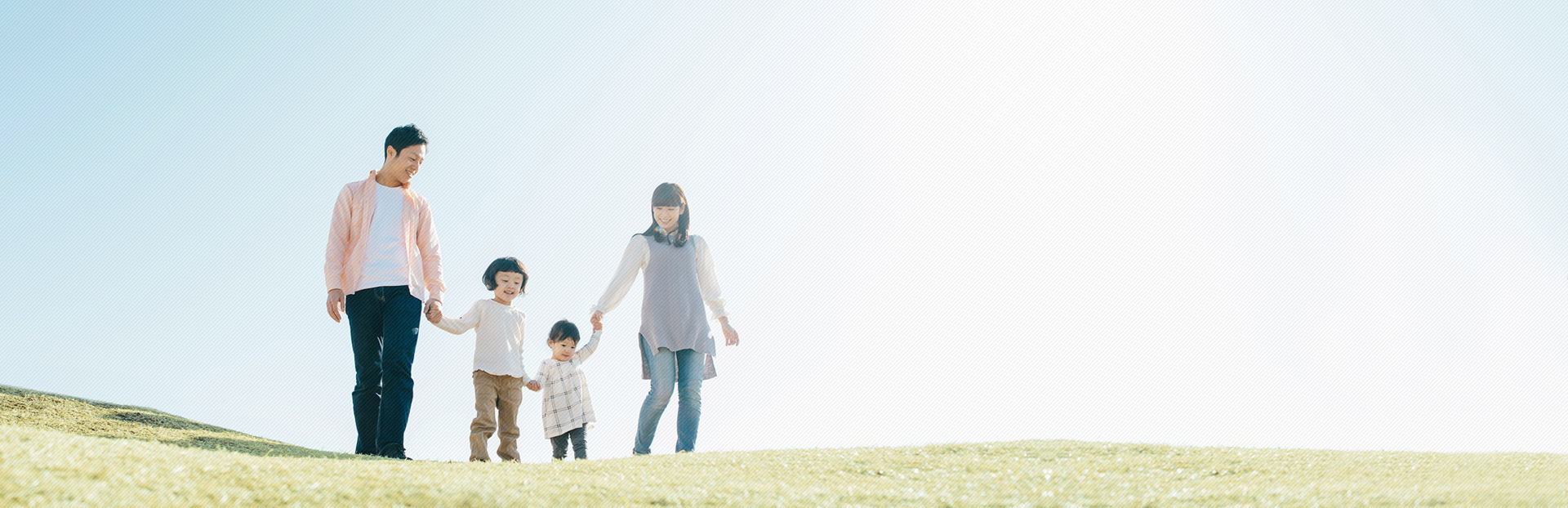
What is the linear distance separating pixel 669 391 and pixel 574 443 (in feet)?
6.64

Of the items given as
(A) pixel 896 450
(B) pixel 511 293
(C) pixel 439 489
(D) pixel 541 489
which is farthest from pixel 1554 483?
(B) pixel 511 293

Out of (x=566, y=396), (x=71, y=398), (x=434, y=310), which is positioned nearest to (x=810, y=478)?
(x=434, y=310)

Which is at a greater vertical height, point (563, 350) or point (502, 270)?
Result: point (502, 270)

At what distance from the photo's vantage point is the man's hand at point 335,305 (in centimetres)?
680

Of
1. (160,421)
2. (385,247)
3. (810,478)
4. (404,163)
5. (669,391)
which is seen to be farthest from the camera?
(160,421)

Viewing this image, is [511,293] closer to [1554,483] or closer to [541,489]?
[541,489]

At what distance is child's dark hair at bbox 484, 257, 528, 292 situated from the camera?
8.87 m

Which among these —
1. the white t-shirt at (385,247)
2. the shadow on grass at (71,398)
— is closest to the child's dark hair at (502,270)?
the white t-shirt at (385,247)

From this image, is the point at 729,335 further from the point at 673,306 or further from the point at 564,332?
the point at 564,332

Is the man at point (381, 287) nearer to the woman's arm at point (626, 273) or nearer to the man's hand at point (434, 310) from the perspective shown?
the man's hand at point (434, 310)

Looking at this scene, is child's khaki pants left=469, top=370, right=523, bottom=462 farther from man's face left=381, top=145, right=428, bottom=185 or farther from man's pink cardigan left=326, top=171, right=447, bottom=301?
man's face left=381, top=145, right=428, bottom=185

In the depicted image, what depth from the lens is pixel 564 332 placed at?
31.4 ft

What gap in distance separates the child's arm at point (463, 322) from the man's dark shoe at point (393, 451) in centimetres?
172

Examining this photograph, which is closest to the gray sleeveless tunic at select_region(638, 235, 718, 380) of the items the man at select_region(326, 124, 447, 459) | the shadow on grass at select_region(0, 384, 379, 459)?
the man at select_region(326, 124, 447, 459)
